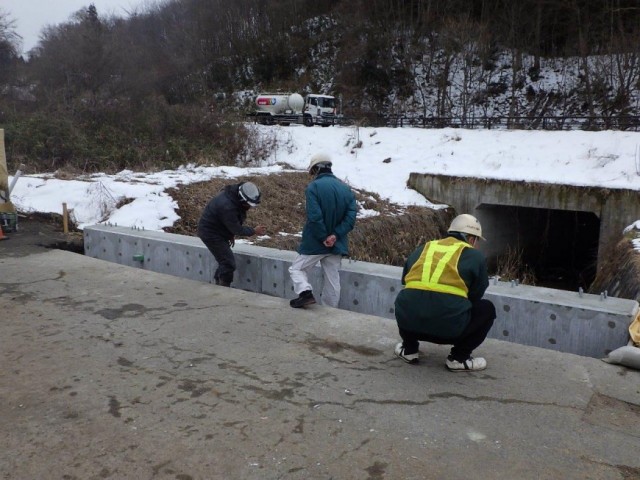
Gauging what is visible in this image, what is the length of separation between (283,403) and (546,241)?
17196 mm

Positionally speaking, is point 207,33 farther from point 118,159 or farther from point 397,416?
point 397,416

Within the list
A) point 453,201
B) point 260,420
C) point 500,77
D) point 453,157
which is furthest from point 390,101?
point 260,420

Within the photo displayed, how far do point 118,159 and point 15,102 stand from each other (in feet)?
43.6

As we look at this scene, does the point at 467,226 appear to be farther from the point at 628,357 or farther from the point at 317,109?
the point at 317,109

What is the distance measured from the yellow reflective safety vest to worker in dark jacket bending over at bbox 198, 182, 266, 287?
9.96 ft

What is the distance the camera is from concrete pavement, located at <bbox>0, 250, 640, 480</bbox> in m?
3.12

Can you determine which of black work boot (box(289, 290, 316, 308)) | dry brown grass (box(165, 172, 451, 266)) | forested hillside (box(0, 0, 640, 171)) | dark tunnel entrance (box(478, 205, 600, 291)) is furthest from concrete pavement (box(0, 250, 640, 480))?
forested hillside (box(0, 0, 640, 171))

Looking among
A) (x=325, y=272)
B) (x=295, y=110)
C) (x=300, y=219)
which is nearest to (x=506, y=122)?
(x=295, y=110)

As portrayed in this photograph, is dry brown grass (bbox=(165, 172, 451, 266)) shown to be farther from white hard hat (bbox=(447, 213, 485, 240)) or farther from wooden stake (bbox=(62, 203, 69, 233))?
white hard hat (bbox=(447, 213, 485, 240))

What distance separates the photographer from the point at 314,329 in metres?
5.39

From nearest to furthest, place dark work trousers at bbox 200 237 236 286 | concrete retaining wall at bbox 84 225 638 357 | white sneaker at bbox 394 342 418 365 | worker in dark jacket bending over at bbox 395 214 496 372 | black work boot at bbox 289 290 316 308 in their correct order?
1. worker in dark jacket bending over at bbox 395 214 496 372
2. white sneaker at bbox 394 342 418 365
3. concrete retaining wall at bbox 84 225 638 357
4. black work boot at bbox 289 290 316 308
5. dark work trousers at bbox 200 237 236 286

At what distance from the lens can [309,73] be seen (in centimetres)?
4403

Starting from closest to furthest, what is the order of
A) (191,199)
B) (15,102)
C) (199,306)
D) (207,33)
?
1. (199,306)
2. (191,199)
3. (15,102)
4. (207,33)

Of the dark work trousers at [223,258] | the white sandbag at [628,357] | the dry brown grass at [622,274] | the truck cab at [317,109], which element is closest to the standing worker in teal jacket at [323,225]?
the dark work trousers at [223,258]
